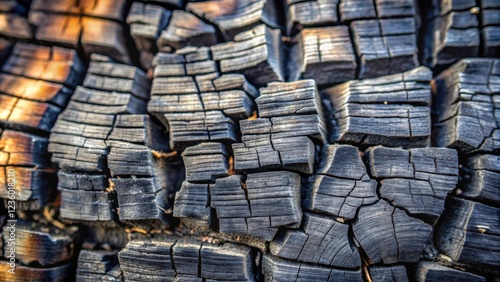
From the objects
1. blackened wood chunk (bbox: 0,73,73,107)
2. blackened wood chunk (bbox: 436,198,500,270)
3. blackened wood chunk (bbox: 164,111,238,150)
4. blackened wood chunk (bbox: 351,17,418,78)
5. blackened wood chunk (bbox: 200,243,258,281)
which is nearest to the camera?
blackened wood chunk (bbox: 436,198,500,270)

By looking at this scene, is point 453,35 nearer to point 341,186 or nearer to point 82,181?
point 341,186

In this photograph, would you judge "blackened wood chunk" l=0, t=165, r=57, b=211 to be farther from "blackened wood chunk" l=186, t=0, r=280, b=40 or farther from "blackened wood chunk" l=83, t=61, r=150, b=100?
"blackened wood chunk" l=186, t=0, r=280, b=40

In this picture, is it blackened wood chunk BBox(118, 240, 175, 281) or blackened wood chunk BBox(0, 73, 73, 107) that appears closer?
blackened wood chunk BBox(118, 240, 175, 281)

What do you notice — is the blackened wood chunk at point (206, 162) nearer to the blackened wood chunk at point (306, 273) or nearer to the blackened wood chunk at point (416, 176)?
the blackened wood chunk at point (306, 273)

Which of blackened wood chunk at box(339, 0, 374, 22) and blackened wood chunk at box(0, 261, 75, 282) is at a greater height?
blackened wood chunk at box(339, 0, 374, 22)

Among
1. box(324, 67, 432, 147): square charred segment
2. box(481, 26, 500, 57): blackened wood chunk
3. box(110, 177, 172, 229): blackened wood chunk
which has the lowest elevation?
box(110, 177, 172, 229): blackened wood chunk

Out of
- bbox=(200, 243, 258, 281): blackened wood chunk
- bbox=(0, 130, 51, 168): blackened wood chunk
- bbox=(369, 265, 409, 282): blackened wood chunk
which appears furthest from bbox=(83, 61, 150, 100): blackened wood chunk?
bbox=(369, 265, 409, 282): blackened wood chunk

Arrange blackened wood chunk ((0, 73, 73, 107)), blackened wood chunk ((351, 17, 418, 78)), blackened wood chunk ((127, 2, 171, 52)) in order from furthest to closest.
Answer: blackened wood chunk ((127, 2, 171, 52)) < blackened wood chunk ((0, 73, 73, 107)) < blackened wood chunk ((351, 17, 418, 78))

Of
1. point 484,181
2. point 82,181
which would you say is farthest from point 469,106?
point 82,181
